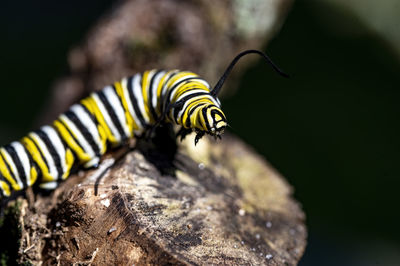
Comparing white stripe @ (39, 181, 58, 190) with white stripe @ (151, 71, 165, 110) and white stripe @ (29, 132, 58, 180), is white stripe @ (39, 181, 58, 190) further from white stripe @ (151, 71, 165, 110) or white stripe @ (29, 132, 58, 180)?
white stripe @ (151, 71, 165, 110)

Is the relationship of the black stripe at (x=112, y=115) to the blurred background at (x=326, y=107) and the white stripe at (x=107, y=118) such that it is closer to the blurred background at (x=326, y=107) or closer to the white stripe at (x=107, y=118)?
the white stripe at (x=107, y=118)

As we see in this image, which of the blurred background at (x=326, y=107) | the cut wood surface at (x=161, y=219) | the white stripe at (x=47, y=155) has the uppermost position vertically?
the white stripe at (x=47, y=155)

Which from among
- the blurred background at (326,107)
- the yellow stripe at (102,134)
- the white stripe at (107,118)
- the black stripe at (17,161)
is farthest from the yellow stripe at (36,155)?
the blurred background at (326,107)

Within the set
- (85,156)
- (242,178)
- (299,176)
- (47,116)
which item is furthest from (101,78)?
(299,176)

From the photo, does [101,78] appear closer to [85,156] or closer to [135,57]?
[135,57]

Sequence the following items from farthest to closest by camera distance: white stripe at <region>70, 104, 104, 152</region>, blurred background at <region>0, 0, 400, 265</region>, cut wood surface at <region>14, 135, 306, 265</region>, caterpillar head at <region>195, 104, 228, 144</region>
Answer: blurred background at <region>0, 0, 400, 265</region> < white stripe at <region>70, 104, 104, 152</region> < caterpillar head at <region>195, 104, 228, 144</region> < cut wood surface at <region>14, 135, 306, 265</region>

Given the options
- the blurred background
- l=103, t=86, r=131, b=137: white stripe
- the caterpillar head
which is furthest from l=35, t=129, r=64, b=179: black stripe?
the blurred background

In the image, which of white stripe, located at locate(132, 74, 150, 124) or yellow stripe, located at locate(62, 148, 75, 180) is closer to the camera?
yellow stripe, located at locate(62, 148, 75, 180)

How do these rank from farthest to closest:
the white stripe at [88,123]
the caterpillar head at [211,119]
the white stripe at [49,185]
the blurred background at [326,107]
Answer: the blurred background at [326,107] → the white stripe at [88,123] → the white stripe at [49,185] → the caterpillar head at [211,119]
